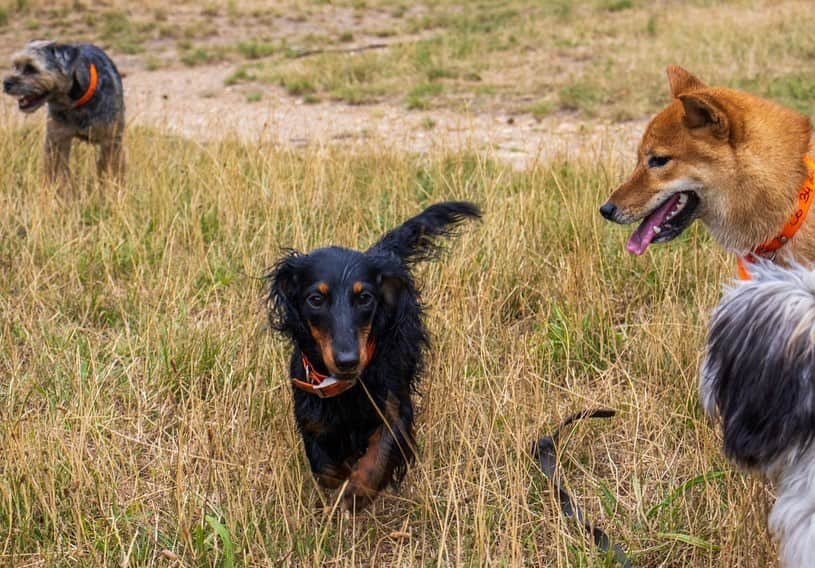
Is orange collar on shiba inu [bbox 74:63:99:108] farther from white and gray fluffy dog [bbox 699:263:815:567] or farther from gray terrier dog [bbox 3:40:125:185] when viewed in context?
white and gray fluffy dog [bbox 699:263:815:567]

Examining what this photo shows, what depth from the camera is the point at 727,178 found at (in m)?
3.83

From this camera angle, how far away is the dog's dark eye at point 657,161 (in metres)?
4.00

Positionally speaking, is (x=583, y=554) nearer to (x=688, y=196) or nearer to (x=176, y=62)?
(x=688, y=196)

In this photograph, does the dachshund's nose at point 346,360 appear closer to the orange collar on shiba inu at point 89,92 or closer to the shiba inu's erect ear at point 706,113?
the shiba inu's erect ear at point 706,113

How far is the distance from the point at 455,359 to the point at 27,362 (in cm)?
196

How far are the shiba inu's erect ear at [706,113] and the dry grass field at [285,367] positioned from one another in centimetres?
87

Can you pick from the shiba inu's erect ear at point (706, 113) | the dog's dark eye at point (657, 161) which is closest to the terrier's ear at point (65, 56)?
the dog's dark eye at point (657, 161)

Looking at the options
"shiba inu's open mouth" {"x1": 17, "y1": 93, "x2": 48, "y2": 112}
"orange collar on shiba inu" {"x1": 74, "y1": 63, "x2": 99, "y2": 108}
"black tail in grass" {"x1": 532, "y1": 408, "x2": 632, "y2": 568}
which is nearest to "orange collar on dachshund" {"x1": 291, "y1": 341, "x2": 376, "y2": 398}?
"black tail in grass" {"x1": 532, "y1": 408, "x2": 632, "y2": 568}

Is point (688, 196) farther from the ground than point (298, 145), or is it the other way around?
point (688, 196)

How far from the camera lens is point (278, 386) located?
3986 mm

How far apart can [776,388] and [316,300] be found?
60.3 inches

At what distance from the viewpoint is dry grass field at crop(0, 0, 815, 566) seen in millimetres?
3182

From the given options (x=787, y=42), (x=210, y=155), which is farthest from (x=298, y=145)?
(x=787, y=42)

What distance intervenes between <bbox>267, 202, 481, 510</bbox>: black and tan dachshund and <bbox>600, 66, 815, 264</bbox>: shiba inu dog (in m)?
1.12
